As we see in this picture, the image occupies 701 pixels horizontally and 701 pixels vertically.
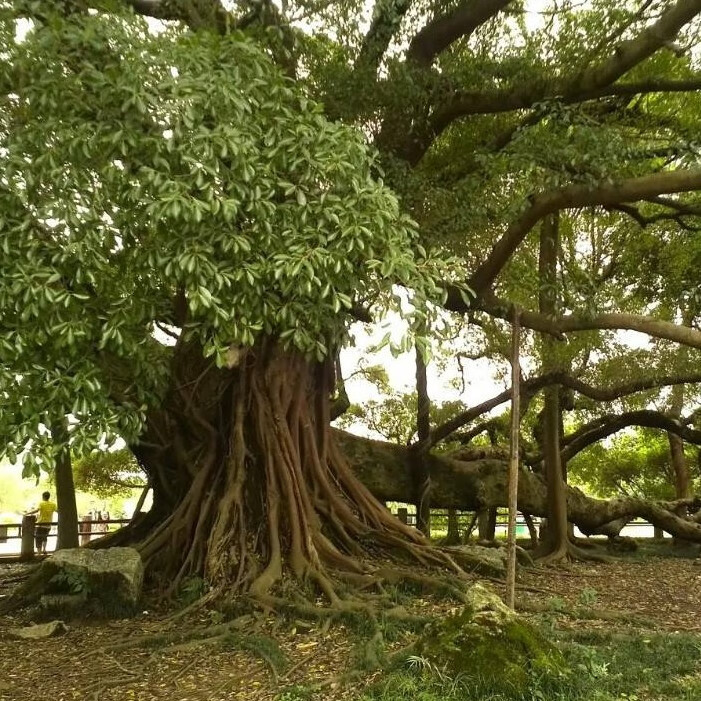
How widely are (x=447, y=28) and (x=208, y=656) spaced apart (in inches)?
251

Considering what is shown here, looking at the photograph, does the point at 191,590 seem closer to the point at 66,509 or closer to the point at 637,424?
the point at 66,509

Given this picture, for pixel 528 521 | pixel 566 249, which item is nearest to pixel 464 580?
pixel 528 521

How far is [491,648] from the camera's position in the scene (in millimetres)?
4066

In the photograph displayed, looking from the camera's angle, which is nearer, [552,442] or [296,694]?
[296,694]

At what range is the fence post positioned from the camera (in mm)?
11695

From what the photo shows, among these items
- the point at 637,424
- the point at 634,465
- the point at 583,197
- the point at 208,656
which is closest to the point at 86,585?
the point at 208,656

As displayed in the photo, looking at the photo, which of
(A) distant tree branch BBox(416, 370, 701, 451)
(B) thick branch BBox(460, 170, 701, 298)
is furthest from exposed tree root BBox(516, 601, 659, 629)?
(A) distant tree branch BBox(416, 370, 701, 451)

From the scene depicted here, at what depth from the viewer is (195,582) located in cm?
658

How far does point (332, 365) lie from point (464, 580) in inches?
115

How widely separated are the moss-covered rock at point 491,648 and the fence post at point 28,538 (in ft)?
30.5

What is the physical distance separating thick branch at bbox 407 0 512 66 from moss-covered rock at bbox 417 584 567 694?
216 inches

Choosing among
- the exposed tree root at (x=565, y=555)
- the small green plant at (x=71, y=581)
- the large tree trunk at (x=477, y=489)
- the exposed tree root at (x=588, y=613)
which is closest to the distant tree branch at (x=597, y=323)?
the exposed tree root at (x=588, y=613)

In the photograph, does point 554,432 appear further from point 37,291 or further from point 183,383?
point 37,291

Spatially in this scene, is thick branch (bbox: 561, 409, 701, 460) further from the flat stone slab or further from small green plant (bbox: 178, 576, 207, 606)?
the flat stone slab
